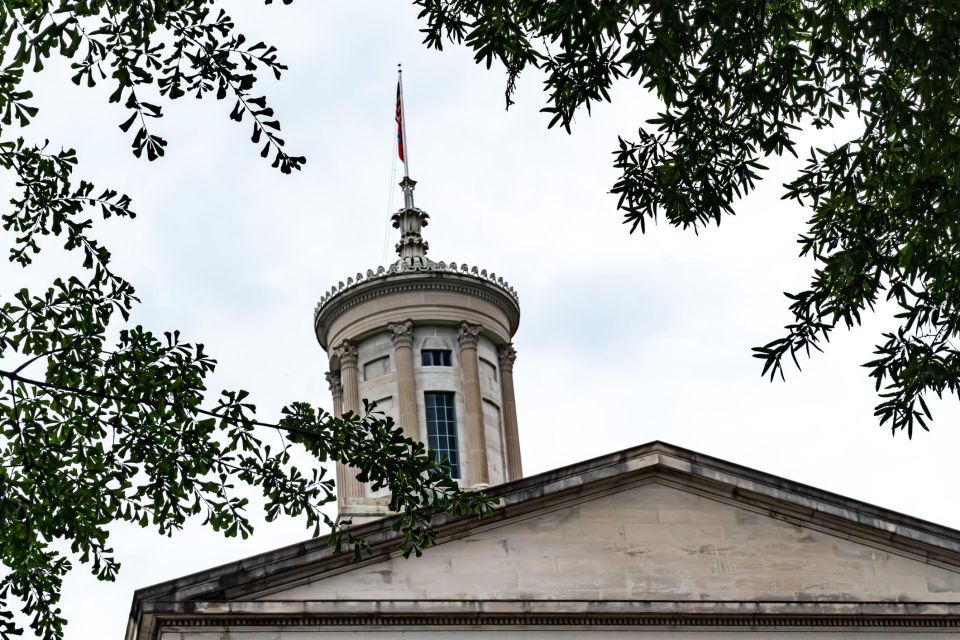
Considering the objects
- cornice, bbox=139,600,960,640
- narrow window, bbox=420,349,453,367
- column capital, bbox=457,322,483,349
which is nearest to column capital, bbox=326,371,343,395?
narrow window, bbox=420,349,453,367

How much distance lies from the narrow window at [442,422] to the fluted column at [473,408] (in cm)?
38

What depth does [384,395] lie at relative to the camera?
36375 millimetres

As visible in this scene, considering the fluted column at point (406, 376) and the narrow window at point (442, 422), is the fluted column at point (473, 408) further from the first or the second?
the fluted column at point (406, 376)

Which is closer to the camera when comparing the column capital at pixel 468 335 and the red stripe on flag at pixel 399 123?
the column capital at pixel 468 335

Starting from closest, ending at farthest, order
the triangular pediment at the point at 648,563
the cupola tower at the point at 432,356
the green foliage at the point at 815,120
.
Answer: the green foliage at the point at 815,120, the triangular pediment at the point at 648,563, the cupola tower at the point at 432,356

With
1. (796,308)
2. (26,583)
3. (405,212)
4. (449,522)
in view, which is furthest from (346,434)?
(405,212)

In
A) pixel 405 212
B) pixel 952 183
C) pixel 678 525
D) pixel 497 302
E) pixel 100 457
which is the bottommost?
pixel 100 457

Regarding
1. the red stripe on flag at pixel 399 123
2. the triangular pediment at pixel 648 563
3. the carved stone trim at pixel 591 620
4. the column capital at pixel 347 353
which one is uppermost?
the red stripe on flag at pixel 399 123

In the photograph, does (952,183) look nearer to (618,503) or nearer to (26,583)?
(26,583)

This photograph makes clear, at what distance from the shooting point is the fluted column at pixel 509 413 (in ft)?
120

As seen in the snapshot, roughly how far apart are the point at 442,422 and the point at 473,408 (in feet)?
2.60

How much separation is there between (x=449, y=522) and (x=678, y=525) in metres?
3.74

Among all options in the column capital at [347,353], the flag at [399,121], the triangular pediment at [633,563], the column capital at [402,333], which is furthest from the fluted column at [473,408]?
the triangular pediment at [633,563]

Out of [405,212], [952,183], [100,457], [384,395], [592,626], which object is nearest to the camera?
[952,183]
